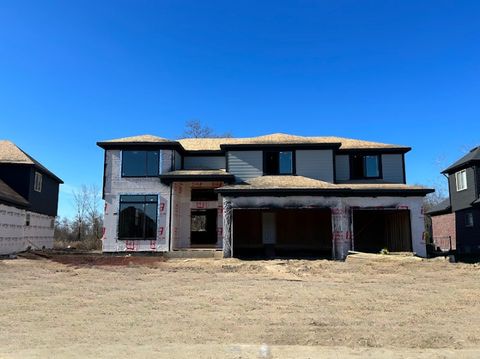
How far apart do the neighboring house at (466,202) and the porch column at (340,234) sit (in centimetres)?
928

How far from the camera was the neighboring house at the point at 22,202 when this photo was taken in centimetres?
2247

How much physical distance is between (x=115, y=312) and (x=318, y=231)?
1766 cm

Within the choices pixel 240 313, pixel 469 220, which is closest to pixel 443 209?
pixel 469 220

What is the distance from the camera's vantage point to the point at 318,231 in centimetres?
2483

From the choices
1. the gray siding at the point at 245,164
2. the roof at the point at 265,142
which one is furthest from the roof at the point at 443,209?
the gray siding at the point at 245,164

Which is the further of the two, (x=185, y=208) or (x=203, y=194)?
(x=203, y=194)

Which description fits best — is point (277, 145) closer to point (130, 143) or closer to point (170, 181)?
point (170, 181)

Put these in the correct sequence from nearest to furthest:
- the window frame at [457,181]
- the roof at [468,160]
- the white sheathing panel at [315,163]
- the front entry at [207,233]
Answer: the white sheathing panel at [315,163] → the front entry at [207,233] → the roof at [468,160] → the window frame at [457,181]

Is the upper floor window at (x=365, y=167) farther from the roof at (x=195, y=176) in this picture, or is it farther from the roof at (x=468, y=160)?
the roof at (x=195, y=176)

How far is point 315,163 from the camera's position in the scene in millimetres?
22859

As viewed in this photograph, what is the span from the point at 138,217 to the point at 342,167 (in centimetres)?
1151

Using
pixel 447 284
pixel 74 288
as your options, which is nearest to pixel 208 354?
pixel 74 288

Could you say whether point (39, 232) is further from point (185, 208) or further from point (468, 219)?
point (468, 219)

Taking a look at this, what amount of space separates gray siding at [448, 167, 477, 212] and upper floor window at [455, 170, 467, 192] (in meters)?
0.27
